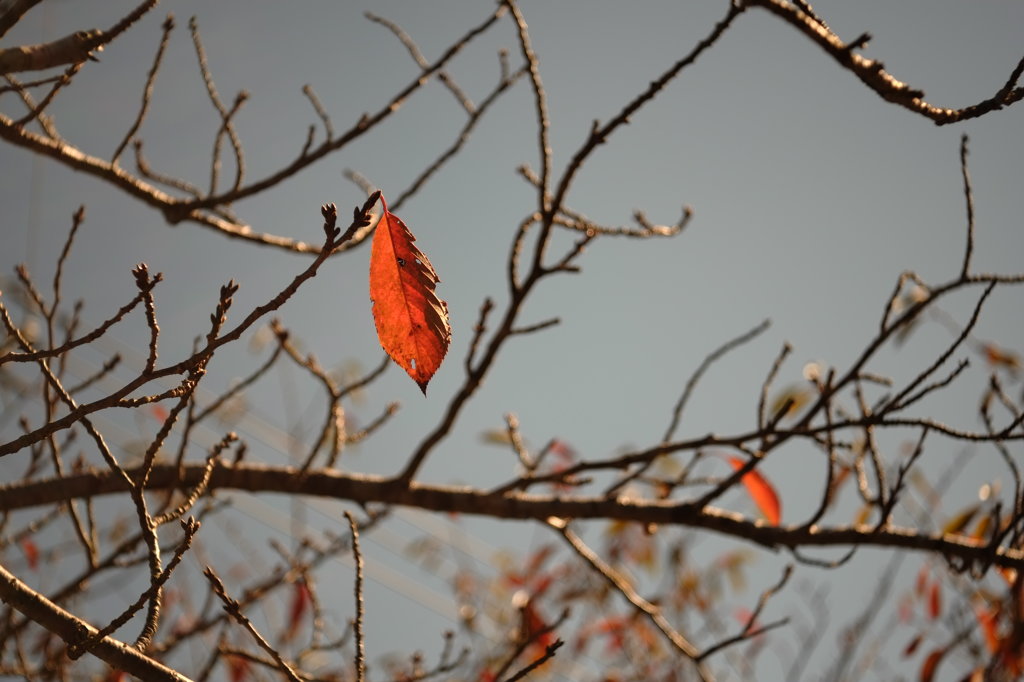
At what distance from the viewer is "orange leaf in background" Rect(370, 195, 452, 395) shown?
3.01 ft

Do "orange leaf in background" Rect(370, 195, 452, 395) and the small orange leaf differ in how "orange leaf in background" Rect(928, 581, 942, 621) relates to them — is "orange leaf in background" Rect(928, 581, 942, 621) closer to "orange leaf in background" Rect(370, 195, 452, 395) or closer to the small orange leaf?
the small orange leaf

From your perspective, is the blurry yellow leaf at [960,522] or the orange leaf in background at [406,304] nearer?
the orange leaf in background at [406,304]

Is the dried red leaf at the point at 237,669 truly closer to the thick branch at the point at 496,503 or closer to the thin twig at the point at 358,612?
the thick branch at the point at 496,503

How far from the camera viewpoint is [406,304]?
36.8 inches

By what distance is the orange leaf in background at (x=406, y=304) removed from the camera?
92 cm

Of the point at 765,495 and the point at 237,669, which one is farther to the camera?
the point at 237,669

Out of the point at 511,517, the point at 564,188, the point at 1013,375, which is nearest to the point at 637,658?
the point at 1013,375

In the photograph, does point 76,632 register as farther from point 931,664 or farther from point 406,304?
point 931,664

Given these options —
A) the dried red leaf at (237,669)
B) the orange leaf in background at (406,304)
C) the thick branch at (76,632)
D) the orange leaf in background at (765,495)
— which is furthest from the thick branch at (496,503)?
the dried red leaf at (237,669)

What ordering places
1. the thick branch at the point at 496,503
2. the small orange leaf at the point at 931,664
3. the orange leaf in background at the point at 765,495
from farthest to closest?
the small orange leaf at the point at 931,664 < the orange leaf in background at the point at 765,495 < the thick branch at the point at 496,503

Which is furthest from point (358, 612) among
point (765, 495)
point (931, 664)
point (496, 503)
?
point (931, 664)

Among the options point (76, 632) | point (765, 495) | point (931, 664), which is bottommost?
point (931, 664)

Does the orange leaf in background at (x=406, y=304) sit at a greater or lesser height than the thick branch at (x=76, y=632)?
greater

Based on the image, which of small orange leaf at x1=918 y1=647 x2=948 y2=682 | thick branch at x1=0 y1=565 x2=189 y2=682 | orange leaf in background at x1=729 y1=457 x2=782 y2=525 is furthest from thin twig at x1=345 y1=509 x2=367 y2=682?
small orange leaf at x1=918 y1=647 x2=948 y2=682
